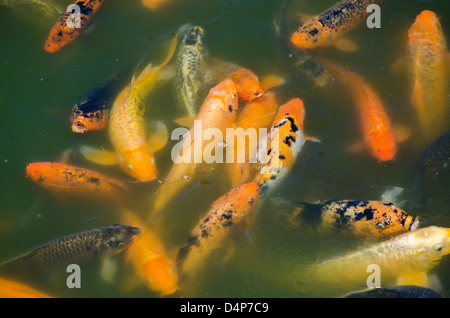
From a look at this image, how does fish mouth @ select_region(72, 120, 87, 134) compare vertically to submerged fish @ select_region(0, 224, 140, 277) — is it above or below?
above

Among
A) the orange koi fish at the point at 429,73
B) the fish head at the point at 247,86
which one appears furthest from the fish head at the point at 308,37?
the orange koi fish at the point at 429,73

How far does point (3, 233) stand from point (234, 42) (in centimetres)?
389

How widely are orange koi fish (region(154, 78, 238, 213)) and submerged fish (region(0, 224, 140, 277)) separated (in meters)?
0.53

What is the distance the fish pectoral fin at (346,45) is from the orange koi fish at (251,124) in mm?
1297

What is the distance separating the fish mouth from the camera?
4.92 meters

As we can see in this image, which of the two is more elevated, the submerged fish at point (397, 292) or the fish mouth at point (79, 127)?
the fish mouth at point (79, 127)

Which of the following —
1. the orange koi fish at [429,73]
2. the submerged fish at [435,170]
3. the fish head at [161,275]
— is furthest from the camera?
the orange koi fish at [429,73]

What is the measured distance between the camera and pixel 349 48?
18.2ft

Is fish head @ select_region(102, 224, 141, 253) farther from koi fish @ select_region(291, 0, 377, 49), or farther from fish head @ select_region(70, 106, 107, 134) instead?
koi fish @ select_region(291, 0, 377, 49)

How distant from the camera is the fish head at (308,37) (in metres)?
5.56

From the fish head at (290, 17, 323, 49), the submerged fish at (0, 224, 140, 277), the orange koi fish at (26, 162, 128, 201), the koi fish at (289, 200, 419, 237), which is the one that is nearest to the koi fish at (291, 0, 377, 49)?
the fish head at (290, 17, 323, 49)

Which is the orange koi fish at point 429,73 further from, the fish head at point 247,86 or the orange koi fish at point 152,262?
the orange koi fish at point 152,262

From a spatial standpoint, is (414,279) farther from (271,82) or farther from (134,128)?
(134,128)
